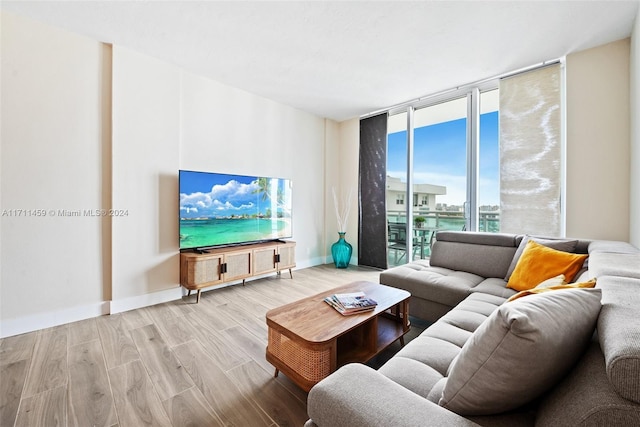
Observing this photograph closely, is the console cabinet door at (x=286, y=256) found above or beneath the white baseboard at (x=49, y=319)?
above

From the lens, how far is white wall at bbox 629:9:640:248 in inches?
84.5

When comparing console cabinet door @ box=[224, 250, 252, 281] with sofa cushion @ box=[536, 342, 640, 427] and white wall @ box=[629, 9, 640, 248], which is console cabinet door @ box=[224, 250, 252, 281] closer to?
sofa cushion @ box=[536, 342, 640, 427]

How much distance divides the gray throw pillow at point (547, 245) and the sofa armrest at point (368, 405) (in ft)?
6.91

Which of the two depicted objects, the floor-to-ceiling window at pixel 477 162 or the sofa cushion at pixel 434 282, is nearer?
the sofa cushion at pixel 434 282

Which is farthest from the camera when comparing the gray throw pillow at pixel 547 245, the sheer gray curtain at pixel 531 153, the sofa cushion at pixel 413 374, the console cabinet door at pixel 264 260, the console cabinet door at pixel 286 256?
the console cabinet door at pixel 286 256

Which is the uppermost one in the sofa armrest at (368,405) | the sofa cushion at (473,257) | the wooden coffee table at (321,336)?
the sofa cushion at (473,257)

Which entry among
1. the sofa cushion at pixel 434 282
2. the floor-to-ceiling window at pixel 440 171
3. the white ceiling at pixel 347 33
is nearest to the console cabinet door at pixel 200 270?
the sofa cushion at pixel 434 282

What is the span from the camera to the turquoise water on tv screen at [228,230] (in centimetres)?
307

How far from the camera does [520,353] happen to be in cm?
64

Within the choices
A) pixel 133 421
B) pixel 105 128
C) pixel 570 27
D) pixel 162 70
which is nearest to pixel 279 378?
pixel 133 421

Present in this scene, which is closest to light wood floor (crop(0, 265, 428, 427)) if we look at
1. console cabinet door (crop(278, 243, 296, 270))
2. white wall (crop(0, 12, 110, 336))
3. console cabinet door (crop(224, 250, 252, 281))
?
white wall (crop(0, 12, 110, 336))

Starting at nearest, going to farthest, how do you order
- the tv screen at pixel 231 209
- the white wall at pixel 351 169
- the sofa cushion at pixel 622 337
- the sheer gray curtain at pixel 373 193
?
the sofa cushion at pixel 622 337
the tv screen at pixel 231 209
the sheer gray curtain at pixel 373 193
the white wall at pixel 351 169

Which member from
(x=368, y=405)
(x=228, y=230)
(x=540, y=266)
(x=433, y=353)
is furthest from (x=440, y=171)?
(x=368, y=405)

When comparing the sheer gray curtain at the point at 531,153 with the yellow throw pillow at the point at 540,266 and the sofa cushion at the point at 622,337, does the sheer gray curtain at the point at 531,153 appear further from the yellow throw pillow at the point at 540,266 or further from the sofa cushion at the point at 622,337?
the sofa cushion at the point at 622,337
